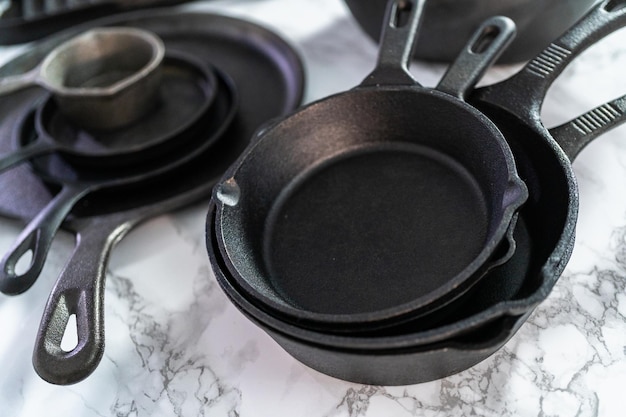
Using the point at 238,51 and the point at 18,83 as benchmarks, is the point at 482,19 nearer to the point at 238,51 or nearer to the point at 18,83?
the point at 238,51

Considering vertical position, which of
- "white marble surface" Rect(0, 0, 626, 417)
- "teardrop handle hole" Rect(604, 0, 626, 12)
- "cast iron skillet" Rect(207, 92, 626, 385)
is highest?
"teardrop handle hole" Rect(604, 0, 626, 12)

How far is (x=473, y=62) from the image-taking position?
66cm

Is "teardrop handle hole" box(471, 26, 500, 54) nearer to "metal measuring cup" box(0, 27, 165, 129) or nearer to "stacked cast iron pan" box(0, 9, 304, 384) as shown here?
"stacked cast iron pan" box(0, 9, 304, 384)

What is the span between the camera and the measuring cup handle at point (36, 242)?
0.65 meters

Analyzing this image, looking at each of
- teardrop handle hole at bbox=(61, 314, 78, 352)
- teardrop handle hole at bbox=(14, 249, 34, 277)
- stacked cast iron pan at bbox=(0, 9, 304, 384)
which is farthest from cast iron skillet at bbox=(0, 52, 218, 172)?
teardrop handle hole at bbox=(61, 314, 78, 352)

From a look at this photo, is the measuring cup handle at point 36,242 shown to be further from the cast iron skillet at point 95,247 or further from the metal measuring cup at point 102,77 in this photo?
the metal measuring cup at point 102,77

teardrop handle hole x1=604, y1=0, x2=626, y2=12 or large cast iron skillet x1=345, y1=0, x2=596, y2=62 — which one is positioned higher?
teardrop handle hole x1=604, y1=0, x2=626, y2=12

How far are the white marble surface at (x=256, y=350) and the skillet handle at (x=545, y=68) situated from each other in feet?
0.43

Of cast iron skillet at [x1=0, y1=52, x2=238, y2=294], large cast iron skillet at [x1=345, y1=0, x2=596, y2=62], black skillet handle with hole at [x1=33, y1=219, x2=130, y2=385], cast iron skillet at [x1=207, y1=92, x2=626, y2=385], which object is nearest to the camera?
cast iron skillet at [x1=207, y1=92, x2=626, y2=385]

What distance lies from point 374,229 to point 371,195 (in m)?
0.05

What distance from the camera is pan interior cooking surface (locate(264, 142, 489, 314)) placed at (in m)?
0.58

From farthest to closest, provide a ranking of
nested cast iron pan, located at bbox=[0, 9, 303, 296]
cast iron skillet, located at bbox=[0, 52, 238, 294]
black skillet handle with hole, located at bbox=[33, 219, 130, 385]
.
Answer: nested cast iron pan, located at bbox=[0, 9, 303, 296] < cast iron skillet, located at bbox=[0, 52, 238, 294] < black skillet handle with hole, located at bbox=[33, 219, 130, 385]

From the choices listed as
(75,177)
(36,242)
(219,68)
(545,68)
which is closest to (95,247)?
(36,242)

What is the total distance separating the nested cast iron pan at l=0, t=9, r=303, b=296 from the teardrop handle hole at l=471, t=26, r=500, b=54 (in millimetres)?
251
